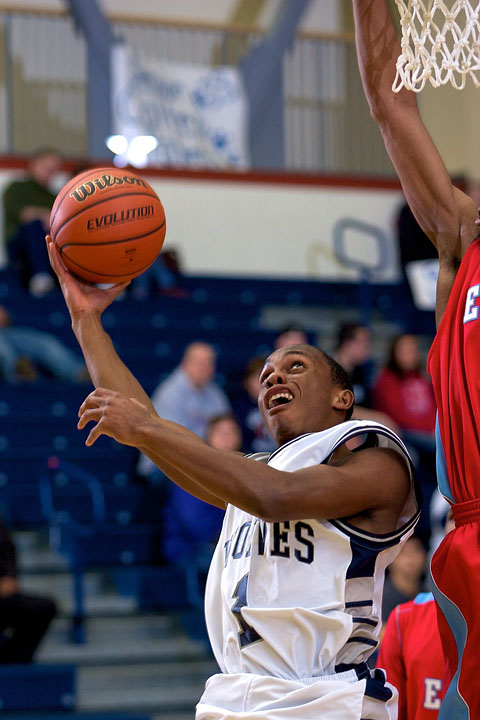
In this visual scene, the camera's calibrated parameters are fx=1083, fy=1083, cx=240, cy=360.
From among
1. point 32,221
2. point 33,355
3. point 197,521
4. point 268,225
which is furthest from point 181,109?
point 197,521

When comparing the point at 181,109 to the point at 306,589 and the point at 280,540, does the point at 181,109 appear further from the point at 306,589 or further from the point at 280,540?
the point at 306,589

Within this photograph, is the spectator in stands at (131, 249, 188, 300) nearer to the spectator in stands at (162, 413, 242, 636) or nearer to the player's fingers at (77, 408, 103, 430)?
the spectator in stands at (162, 413, 242, 636)

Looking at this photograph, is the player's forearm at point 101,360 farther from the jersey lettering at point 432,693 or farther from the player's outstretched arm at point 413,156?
the jersey lettering at point 432,693

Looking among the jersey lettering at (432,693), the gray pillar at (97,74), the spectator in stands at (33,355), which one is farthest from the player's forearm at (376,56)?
the gray pillar at (97,74)

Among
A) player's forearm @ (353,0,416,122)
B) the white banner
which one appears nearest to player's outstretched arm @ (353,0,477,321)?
player's forearm @ (353,0,416,122)

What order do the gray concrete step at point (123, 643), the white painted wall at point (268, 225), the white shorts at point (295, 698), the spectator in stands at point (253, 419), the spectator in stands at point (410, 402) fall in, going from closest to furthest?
1. the white shorts at point (295, 698)
2. the gray concrete step at point (123, 643)
3. the spectator in stands at point (253, 419)
4. the spectator in stands at point (410, 402)
5. the white painted wall at point (268, 225)

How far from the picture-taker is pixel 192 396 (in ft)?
25.9

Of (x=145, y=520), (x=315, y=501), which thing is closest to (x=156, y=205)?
(x=315, y=501)

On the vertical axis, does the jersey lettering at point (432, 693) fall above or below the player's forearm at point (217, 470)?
below

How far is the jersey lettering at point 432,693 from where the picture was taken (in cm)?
296

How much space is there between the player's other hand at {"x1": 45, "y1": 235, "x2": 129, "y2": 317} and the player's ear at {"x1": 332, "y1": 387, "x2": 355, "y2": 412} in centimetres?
72

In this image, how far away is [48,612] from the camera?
19.9 feet

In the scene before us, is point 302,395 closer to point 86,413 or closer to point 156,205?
point 86,413

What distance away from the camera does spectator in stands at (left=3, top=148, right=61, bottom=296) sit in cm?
973
